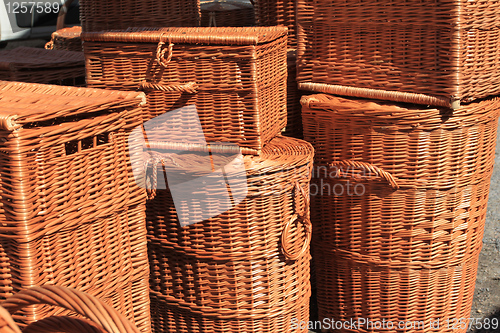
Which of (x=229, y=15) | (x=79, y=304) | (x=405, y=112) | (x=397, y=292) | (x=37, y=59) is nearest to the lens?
(x=79, y=304)

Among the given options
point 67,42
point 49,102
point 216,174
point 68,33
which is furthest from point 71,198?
point 68,33

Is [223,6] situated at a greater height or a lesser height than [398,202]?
greater

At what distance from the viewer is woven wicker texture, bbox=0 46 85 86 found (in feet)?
7.41

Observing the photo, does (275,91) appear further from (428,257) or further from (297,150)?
(428,257)

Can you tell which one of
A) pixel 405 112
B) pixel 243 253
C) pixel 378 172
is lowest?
pixel 243 253

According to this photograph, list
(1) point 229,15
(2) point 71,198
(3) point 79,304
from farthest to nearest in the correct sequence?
(1) point 229,15
(2) point 71,198
(3) point 79,304

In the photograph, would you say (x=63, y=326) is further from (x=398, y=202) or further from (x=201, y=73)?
(x=398, y=202)

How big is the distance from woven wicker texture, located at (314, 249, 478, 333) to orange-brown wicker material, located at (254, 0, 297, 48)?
102 cm

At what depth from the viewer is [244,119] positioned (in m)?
1.94

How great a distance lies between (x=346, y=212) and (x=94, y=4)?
4.49 ft

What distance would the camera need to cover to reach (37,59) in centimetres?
242

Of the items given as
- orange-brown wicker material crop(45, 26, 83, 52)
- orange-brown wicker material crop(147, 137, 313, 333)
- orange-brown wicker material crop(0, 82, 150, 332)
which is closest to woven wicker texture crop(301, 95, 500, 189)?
orange-brown wicker material crop(147, 137, 313, 333)

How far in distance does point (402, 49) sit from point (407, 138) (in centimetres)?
33

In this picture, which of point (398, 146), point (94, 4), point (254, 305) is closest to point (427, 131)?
point (398, 146)
